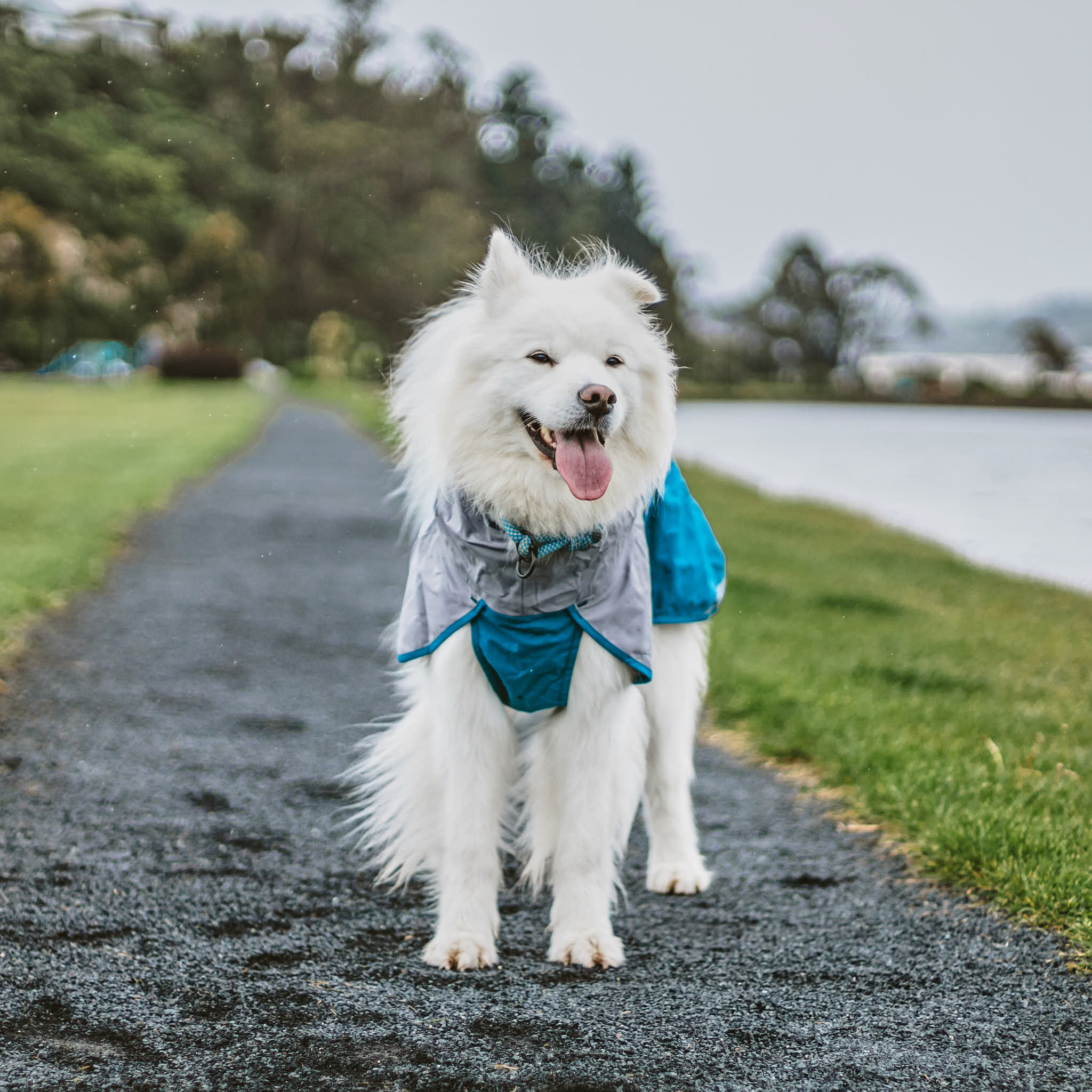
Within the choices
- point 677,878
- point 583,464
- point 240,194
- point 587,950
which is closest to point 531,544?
point 583,464

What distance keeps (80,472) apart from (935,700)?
41.2 feet

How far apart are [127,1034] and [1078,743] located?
4.69 metres

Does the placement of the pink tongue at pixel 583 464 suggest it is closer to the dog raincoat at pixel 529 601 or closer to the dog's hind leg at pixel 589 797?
the dog raincoat at pixel 529 601

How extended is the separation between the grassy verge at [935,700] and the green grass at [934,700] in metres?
0.01

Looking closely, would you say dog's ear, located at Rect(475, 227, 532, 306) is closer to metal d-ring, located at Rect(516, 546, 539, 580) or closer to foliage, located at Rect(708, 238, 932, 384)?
metal d-ring, located at Rect(516, 546, 539, 580)

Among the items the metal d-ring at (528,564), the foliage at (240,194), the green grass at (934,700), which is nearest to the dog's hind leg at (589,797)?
the metal d-ring at (528,564)

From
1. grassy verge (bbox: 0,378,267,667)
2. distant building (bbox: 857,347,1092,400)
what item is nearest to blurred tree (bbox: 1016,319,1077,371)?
distant building (bbox: 857,347,1092,400)

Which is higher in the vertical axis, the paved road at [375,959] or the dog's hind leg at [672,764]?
the dog's hind leg at [672,764]

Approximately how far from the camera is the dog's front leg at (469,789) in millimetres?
3592

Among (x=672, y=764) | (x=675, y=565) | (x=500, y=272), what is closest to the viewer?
(x=500, y=272)

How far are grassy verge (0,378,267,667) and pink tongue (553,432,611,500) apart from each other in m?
4.58

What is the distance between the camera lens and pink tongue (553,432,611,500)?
10.8 ft

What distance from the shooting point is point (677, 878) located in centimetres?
414

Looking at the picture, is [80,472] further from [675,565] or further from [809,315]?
[809,315]
